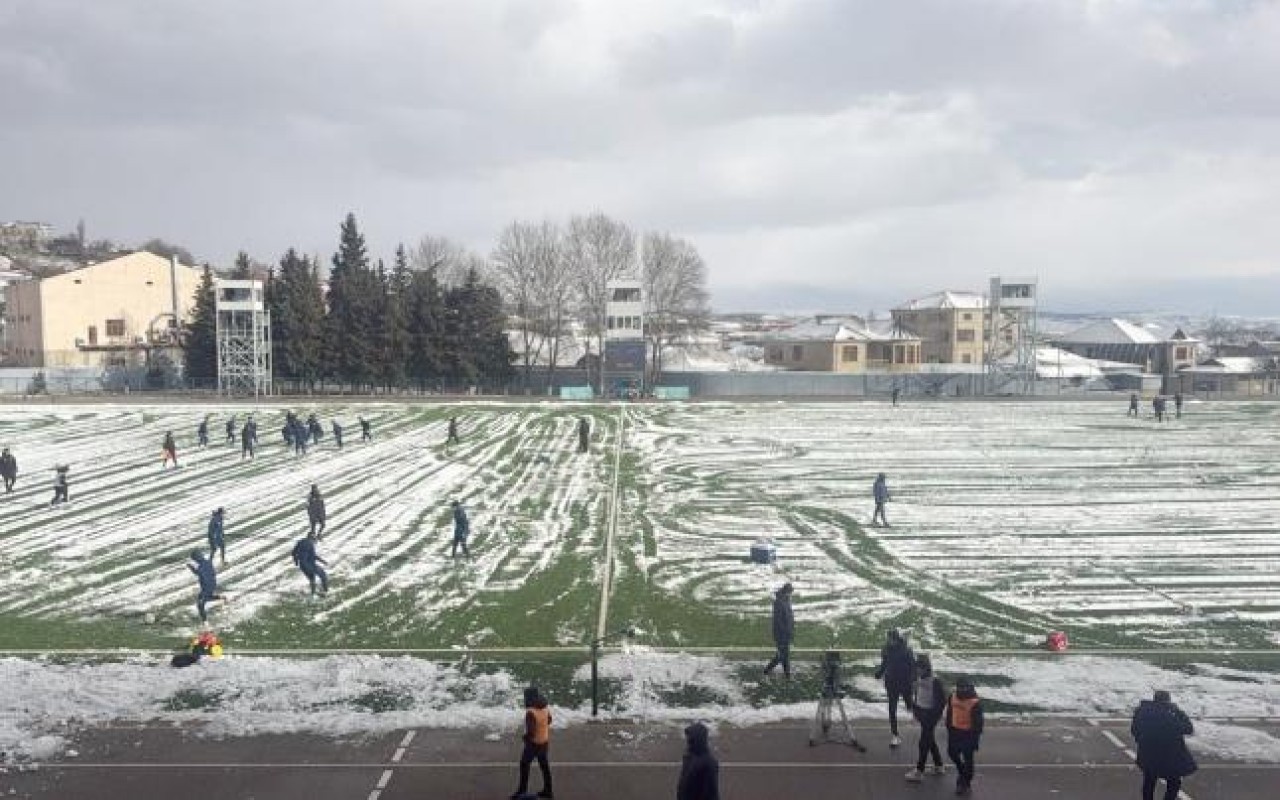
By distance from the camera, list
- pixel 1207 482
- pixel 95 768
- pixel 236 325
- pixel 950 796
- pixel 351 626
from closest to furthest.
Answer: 1. pixel 950 796
2. pixel 95 768
3. pixel 351 626
4. pixel 1207 482
5. pixel 236 325

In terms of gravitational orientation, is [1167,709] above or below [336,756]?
above

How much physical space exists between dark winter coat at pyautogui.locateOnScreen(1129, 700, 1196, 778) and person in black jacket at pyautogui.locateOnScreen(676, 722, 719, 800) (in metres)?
4.23

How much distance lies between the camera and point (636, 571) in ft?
67.5

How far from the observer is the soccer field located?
16.8 m

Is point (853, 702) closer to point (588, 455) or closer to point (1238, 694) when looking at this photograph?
point (1238, 694)

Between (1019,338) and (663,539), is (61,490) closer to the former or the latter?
(663,539)

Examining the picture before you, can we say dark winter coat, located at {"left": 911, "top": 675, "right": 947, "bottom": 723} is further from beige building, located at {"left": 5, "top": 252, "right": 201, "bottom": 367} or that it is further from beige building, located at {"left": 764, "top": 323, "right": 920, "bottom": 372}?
beige building, located at {"left": 5, "top": 252, "right": 201, "bottom": 367}

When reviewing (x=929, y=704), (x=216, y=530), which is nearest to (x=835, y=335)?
(x=216, y=530)

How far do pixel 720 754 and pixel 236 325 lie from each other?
6504cm

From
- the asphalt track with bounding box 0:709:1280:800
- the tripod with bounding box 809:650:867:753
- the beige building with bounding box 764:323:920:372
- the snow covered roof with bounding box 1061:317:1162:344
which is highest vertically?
the snow covered roof with bounding box 1061:317:1162:344

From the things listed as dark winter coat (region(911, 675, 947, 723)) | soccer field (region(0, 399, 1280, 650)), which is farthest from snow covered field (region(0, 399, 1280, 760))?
dark winter coat (region(911, 675, 947, 723))

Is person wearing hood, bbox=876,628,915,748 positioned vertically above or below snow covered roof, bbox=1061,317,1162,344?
below

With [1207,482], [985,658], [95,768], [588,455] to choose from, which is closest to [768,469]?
[588,455]

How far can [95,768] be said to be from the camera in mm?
10703
